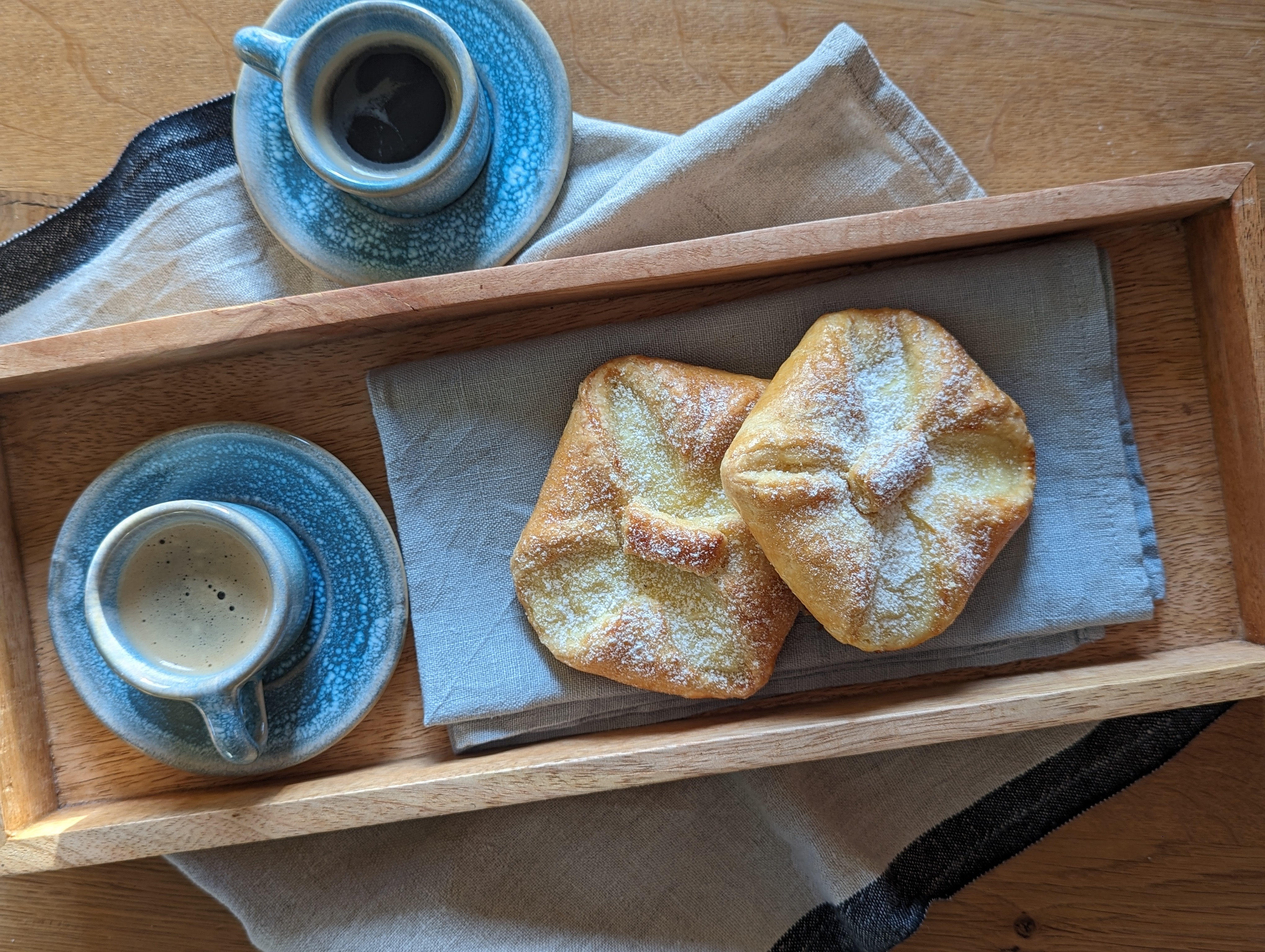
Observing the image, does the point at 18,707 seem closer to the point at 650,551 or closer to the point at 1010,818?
the point at 650,551

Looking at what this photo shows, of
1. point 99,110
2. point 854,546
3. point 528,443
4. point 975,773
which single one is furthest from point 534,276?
point 975,773

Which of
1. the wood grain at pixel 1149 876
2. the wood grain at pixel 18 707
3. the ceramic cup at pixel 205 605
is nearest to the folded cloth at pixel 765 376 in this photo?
the ceramic cup at pixel 205 605

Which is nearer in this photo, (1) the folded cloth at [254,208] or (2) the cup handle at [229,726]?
(2) the cup handle at [229,726]

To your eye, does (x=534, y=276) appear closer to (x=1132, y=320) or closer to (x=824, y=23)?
(x=824, y=23)

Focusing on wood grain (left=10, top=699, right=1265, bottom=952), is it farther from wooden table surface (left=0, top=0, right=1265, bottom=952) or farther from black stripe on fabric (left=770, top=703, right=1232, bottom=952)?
wooden table surface (left=0, top=0, right=1265, bottom=952)

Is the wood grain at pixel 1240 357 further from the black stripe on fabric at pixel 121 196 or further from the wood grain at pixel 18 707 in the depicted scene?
the wood grain at pixel 18 707

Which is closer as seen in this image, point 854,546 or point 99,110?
point 854,546
